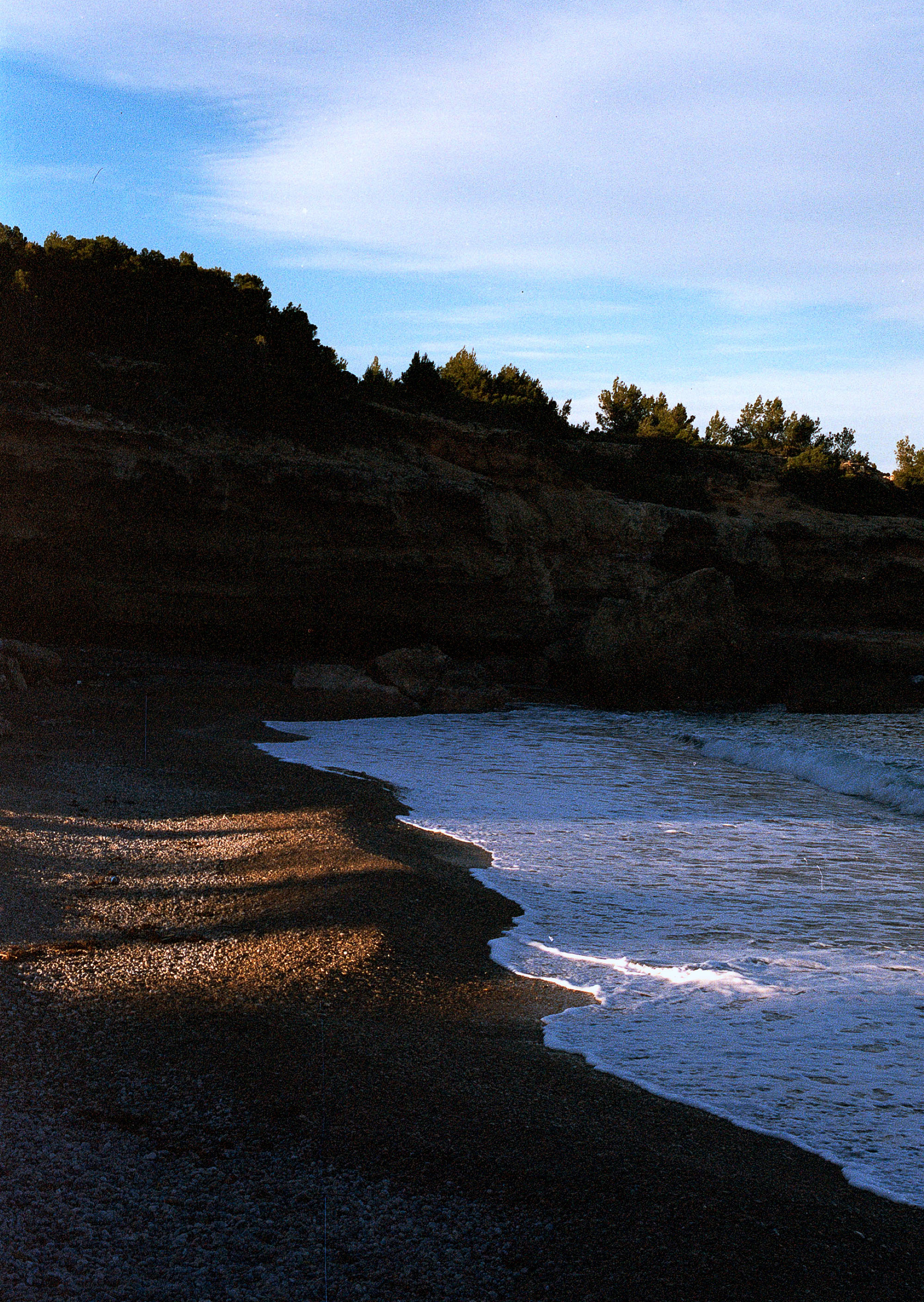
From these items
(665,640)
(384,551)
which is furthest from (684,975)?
(384,551)

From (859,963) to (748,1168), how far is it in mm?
2215

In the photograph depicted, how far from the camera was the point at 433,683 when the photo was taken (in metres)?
17.5

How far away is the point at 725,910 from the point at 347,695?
37.5ft

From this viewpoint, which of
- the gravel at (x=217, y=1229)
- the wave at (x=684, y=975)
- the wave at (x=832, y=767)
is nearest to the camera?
the gravel at (x=217, y=1229)

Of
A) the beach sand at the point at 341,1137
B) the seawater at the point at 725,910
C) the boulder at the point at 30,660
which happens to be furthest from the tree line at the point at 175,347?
the beach sand at the point at 341,1137

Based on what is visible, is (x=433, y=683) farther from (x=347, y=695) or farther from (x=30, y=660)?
(x=30, y=660)

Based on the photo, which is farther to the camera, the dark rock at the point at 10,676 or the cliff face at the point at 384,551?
the cliff face at the point at 384,551

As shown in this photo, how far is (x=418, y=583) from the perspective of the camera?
67.4 feet

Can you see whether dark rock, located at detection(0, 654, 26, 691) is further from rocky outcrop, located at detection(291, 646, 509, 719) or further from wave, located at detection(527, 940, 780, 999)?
wave, located at detection(527, 940, 780, 999)

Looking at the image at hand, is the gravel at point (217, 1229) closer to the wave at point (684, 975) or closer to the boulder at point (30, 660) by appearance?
the wave at point (684, 975)

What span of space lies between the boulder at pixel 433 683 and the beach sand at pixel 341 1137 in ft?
37.8

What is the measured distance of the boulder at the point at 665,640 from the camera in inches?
758

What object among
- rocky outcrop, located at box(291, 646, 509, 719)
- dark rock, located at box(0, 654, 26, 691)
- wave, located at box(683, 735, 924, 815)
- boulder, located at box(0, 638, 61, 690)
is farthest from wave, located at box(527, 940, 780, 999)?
boulder, located at box(0, 638, 61, 690)

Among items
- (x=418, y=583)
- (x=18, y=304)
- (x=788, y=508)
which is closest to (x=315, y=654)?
(x=418, y=583)
